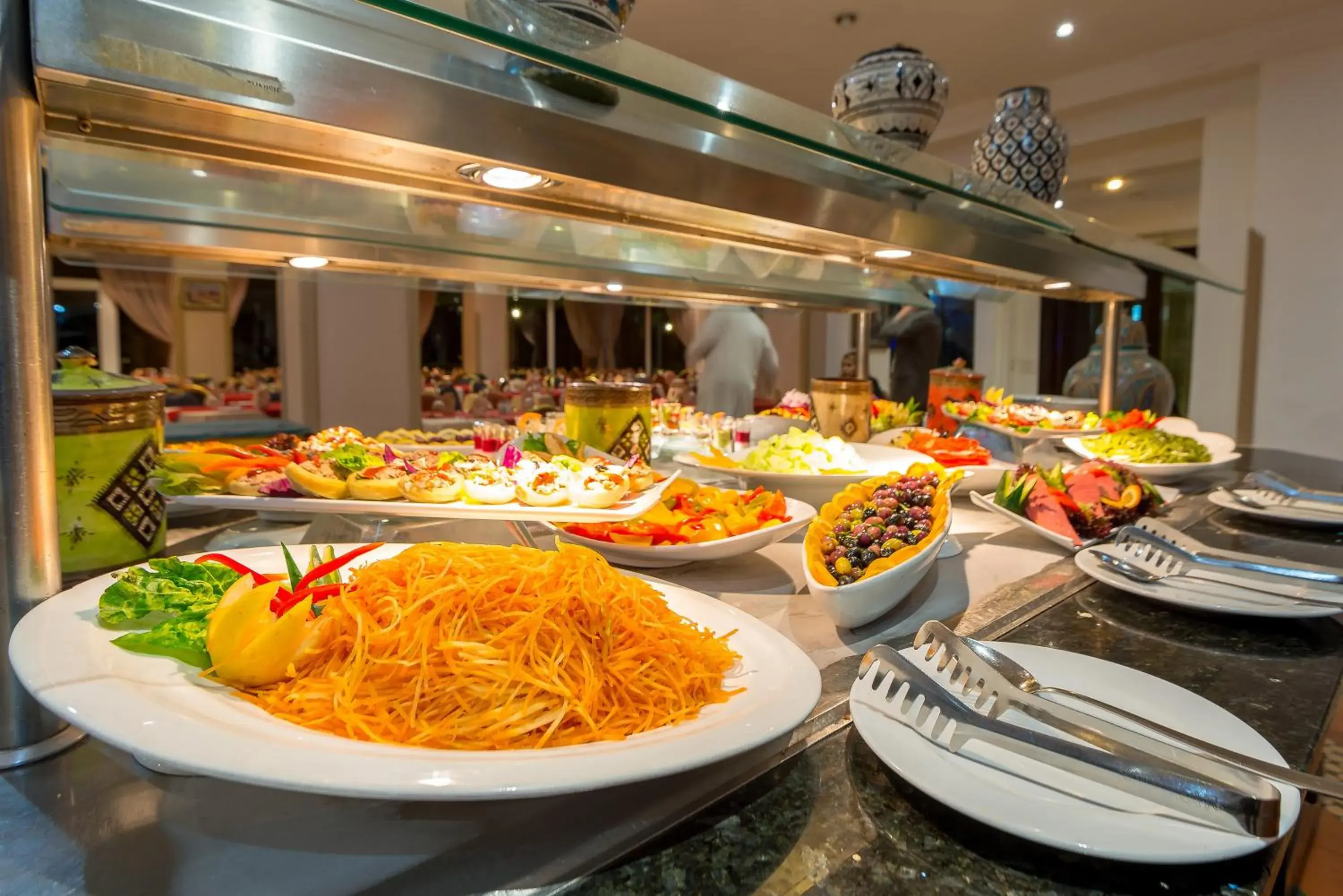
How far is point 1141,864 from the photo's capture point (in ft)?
1.62

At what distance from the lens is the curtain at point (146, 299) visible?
34.3 ft

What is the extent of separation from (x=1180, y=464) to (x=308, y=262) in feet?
6.80

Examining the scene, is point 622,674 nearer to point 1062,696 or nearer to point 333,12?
point 1062,696

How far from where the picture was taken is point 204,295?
37.8 feet

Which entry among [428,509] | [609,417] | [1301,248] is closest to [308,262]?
[609,417]

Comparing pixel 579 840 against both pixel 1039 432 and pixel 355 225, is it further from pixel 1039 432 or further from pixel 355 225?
pixel 1039 432

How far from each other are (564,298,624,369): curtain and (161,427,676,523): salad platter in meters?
4.15

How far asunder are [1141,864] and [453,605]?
0.51 metres

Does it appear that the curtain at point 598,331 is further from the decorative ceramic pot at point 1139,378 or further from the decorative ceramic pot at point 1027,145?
the decorative ceramic pot at point 1027,145

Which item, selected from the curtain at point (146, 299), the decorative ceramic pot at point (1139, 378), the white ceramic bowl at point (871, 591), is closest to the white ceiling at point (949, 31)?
the decorative ceramic pot at point (1139, 378)

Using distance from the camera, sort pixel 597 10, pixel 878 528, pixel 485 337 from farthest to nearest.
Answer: pixel 485 337
pixel 878 528
pixel 597 10

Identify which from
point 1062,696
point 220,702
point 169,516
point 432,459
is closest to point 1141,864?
point 1062,696

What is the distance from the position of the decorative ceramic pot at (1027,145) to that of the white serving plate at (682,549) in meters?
1.17

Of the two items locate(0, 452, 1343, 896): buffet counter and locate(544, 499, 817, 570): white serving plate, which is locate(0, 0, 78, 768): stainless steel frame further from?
locate(544, 499, 817, 570): white serving plate
